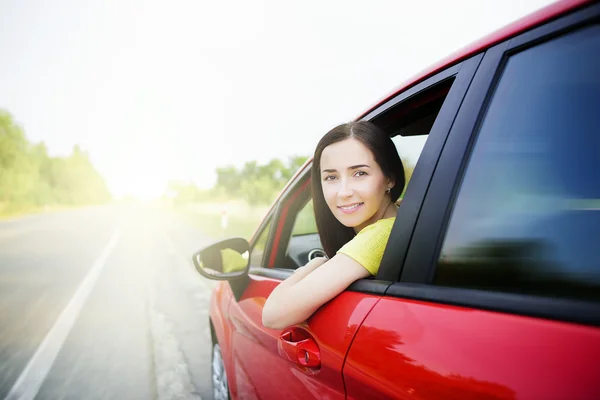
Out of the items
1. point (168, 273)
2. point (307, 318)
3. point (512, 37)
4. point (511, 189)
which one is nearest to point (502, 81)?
point (512, 37)

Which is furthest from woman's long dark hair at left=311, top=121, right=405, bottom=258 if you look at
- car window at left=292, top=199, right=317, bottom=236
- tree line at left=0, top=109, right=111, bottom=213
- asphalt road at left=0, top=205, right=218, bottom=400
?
tree line at left=0, top=109, right=111, bottom=213

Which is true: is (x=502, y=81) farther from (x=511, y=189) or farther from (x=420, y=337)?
(x=420, y=337)

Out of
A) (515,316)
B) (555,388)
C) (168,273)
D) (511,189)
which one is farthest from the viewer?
(168,273)

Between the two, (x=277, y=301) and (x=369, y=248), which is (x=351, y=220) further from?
(x=277, y=301)

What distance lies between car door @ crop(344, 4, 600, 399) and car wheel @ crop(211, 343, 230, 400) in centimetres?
180

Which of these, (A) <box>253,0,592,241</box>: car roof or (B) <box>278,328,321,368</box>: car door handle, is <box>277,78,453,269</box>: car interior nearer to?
(A) <box>253,0,592,241</box>: car roof

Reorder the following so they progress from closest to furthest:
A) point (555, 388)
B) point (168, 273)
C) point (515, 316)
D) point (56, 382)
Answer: point (555, 388)
point (515, 316)
point (56, 382)
point (168, 273)

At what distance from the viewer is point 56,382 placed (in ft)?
10.7

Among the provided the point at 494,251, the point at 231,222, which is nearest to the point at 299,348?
the point at 494,251

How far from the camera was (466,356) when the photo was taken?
715mm

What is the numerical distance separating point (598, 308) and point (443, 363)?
0.29 metres

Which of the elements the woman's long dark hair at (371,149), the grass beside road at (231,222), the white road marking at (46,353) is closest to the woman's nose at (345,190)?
the woman's long dark hair at (371,149)

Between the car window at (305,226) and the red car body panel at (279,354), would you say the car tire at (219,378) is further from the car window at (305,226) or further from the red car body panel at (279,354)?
the car window at (305,226)

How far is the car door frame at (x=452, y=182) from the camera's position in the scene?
2.68 feet
